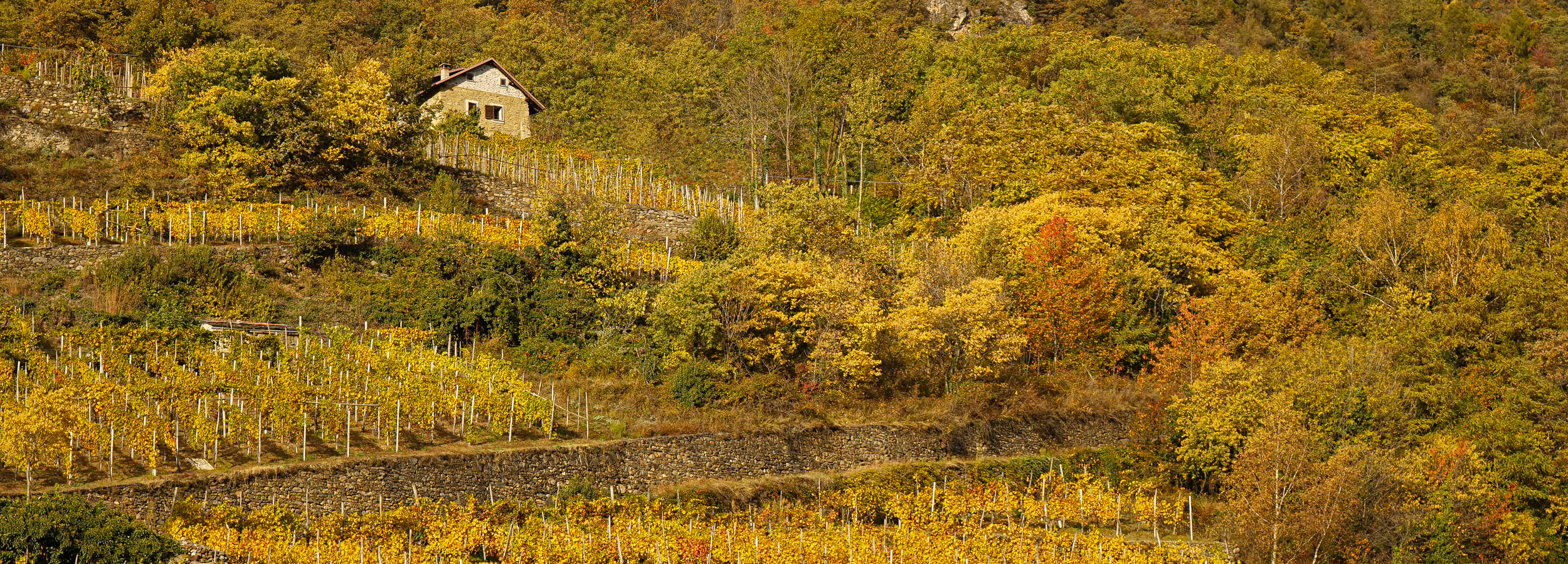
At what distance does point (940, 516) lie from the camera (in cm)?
3891

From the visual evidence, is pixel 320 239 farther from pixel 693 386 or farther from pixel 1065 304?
pixel 1065 304

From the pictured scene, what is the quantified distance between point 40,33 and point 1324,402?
44863 millimetres

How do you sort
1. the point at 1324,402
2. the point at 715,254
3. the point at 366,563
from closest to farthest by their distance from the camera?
1. the point at 366,563
2. the point at 1324,402
3. the point at 715,254

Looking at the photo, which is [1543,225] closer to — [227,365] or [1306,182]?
[1306,182]

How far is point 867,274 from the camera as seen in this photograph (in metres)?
46.6

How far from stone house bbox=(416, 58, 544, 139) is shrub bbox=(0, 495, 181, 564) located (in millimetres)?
35513

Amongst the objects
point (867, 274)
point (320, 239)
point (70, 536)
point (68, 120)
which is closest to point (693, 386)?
point (867, 274)

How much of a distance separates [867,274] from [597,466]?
12643 mm

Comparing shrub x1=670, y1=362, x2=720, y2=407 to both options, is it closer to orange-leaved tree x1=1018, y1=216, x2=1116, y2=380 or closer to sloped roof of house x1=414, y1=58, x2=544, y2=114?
orange-leaved tree x1=1018, y1=216, x2=1116, y2=380

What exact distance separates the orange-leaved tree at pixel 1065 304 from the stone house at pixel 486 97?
23310 mm

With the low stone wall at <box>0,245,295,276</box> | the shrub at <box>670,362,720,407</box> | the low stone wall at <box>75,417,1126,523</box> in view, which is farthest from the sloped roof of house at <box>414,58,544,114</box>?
the low stone wall at <box>75,417,1126,523</box>

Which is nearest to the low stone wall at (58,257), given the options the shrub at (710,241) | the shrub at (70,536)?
the shrub at (710,241)

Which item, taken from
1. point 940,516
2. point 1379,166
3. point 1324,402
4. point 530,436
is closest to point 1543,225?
point 1379,166

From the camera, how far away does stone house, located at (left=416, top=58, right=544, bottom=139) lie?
62.3 m
